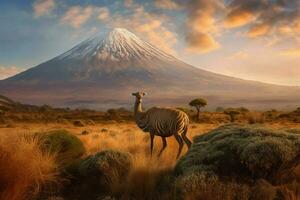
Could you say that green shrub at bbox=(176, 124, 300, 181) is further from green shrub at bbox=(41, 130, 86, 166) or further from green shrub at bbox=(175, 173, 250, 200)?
green shrub at bbox=(41, 130, 86, 166)

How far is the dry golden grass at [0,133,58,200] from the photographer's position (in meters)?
7.21

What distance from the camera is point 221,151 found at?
800cm

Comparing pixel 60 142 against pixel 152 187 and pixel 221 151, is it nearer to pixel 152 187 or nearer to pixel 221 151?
pixel 152 187

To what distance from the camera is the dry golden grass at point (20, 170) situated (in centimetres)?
721

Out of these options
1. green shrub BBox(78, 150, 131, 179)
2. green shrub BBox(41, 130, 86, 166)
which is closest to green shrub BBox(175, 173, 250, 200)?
green shrub BBox(78, 150, 131, 179)

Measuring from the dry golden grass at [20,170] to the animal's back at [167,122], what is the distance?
426 cm

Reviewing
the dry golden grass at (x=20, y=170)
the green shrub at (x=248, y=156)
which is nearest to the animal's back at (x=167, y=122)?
the green shrub at (x=248, y=156)

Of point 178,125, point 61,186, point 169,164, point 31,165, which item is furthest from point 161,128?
point 31,165

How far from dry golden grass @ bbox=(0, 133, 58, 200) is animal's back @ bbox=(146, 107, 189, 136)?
14.0 ft

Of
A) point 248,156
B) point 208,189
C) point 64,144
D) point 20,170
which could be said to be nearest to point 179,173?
point 248,156

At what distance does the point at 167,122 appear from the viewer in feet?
40.5

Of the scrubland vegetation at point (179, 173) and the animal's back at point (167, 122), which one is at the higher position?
the animal's back at point (167, 122)

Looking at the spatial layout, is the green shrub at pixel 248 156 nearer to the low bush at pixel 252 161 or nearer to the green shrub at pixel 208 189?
the low bush at pixel 252 161

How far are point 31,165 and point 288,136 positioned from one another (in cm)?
465
